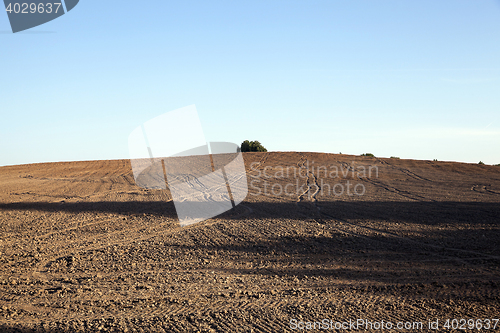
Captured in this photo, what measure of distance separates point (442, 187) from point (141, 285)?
55.8ft

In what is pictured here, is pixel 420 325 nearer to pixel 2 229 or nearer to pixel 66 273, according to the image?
pixel 66 273

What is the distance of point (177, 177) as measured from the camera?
22.0m

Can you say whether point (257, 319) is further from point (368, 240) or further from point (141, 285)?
point (368, 240)

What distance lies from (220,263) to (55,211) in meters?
8.90

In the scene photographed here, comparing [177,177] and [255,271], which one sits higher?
[177,177]

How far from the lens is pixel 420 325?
4.54 m

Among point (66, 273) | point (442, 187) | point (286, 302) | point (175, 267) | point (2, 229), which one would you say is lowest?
point (442, 187)

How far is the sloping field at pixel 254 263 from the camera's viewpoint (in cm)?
480

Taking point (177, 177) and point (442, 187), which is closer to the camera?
point (442, 187)

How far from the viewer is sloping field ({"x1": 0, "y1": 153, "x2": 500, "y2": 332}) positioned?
4.80 meters

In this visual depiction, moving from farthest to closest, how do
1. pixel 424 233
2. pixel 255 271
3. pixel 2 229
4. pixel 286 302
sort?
pixel 2 229, pixel 424 233, pixel 255 271, pixel 286 302

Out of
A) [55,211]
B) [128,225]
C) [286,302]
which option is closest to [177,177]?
[55,211]

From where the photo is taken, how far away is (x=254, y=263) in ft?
23.4

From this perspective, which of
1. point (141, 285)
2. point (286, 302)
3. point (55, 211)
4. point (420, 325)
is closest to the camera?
point (420, 325)
